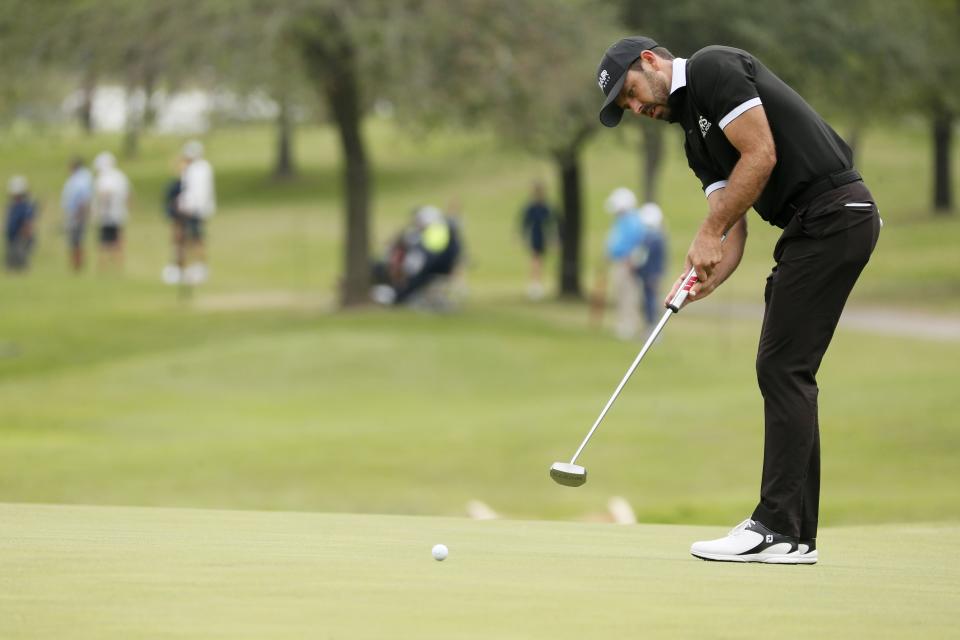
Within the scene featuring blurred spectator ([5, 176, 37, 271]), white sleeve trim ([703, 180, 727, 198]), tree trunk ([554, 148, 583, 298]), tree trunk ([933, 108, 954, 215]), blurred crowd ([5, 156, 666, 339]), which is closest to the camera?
white sleeve trim ([703, 180, 727, 198])

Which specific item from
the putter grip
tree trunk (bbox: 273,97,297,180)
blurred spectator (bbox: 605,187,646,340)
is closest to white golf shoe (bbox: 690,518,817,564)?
the putter grip

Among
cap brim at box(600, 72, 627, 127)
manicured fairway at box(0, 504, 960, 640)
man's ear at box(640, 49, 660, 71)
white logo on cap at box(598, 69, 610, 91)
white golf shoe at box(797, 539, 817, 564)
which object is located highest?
man's ear at box(640, 49, 660, 71)

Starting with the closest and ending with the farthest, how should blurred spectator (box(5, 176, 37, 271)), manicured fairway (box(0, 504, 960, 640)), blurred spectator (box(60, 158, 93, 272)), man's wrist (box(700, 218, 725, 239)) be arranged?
manicured fairway (box(0, 504, 960, 640)) → man's wrist (box(700, 218, 725, 239)) → blurred spectator (box(60, 158, 93, 272)) → blurred spectator (box(5, 176, 37, 271))

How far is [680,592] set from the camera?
17.6ft

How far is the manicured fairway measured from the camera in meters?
4.66

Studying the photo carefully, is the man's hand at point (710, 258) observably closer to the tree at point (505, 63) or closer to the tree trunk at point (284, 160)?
the tree at point (505, 63)

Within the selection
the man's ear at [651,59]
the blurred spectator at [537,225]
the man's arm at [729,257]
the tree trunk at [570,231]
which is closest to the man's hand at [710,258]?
the man's arm at [729,257]

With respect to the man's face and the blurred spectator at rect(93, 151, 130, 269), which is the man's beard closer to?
the man's face

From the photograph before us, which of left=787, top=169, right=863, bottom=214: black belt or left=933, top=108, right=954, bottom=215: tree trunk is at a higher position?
left=787, top=169, right=863, bottom=214: black belt

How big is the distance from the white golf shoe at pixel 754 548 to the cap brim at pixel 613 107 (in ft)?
5.32

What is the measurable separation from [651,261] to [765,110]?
2013cm

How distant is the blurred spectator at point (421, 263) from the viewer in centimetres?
2600

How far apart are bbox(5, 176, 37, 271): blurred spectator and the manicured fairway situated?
30.3 metres

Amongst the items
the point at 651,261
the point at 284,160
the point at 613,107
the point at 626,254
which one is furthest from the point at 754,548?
the point at 284,160
